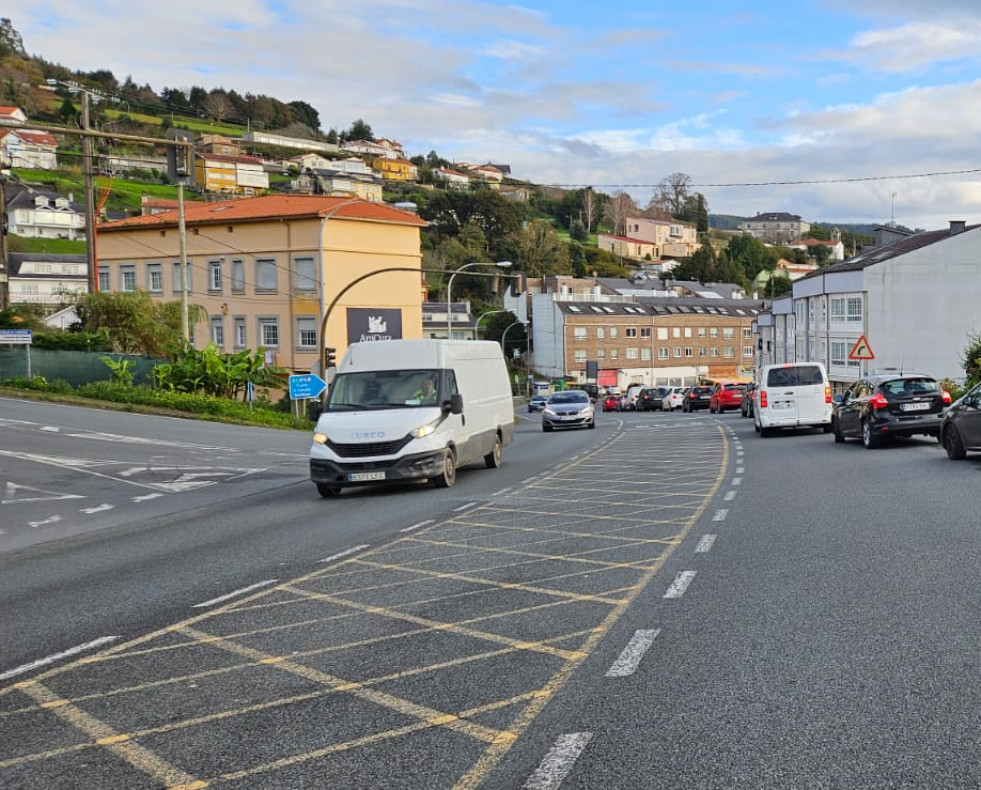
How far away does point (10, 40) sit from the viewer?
176 metres

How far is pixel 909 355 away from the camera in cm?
5791

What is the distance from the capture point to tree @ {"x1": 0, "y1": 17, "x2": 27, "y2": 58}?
555ft

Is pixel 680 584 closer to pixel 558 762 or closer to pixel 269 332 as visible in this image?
pixel 558 762

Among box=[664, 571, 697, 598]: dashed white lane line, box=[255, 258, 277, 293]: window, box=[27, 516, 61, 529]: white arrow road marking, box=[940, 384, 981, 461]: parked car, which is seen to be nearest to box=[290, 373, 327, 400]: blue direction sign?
box=[27, 516, 61, 529]: white arrow road marking

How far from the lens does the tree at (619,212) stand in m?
181

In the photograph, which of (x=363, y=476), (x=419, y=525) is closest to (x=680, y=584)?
(x=419, y=525)

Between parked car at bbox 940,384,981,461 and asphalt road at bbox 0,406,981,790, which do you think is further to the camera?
parked car at bbox 940,384,981,461

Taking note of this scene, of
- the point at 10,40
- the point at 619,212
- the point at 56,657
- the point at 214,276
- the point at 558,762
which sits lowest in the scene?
A: the point at 56,657

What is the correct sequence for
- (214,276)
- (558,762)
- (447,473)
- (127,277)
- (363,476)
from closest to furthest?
(558,762), (363,476), (447,473), (214,276), (127,277)

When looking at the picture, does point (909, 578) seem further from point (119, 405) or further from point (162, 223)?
point (162, 223)

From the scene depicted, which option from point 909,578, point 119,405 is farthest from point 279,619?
point 119,405

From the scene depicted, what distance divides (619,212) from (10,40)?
10741cm

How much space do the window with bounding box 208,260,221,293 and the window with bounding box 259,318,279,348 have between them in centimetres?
447

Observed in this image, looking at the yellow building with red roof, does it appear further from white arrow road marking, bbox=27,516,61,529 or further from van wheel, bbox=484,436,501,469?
white arrow road marking, bbox=27,516,61,529
